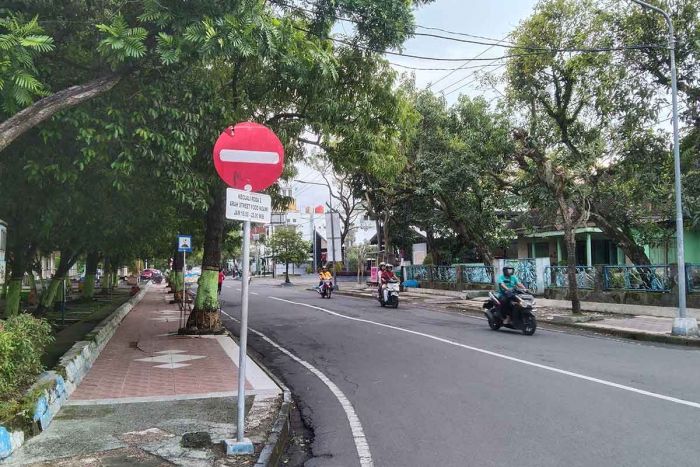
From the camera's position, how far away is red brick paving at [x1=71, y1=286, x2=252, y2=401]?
26.0 ft

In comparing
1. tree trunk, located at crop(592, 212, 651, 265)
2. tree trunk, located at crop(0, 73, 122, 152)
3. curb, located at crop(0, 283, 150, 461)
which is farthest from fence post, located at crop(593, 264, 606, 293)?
tree trunk, located at crop(0, 73, 122, 152)

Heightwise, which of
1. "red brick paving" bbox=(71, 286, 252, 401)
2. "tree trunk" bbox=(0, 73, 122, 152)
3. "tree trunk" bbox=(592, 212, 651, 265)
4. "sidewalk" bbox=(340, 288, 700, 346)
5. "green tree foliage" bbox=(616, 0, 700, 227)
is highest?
"green tree foliage" bbox=(616, 0, 700, 227)

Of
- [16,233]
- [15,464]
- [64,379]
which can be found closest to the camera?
[15,464]

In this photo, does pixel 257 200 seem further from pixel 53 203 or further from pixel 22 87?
pixel 53 203

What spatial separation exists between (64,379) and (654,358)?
31.7 feet

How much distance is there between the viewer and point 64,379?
752 cm

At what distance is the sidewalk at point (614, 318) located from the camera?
13570 millimetres

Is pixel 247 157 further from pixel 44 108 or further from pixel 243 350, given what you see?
pixel 44 108

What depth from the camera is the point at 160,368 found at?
31.7 feet

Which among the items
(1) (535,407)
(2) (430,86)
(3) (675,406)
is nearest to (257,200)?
(1) (535,407)

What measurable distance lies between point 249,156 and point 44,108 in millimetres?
2723

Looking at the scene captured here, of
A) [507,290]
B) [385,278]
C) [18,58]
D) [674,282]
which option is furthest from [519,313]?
[18,58]

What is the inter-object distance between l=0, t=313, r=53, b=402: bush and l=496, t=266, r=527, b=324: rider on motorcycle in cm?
989

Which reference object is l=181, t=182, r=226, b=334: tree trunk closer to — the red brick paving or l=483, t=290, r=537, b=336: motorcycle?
the red brick paving
